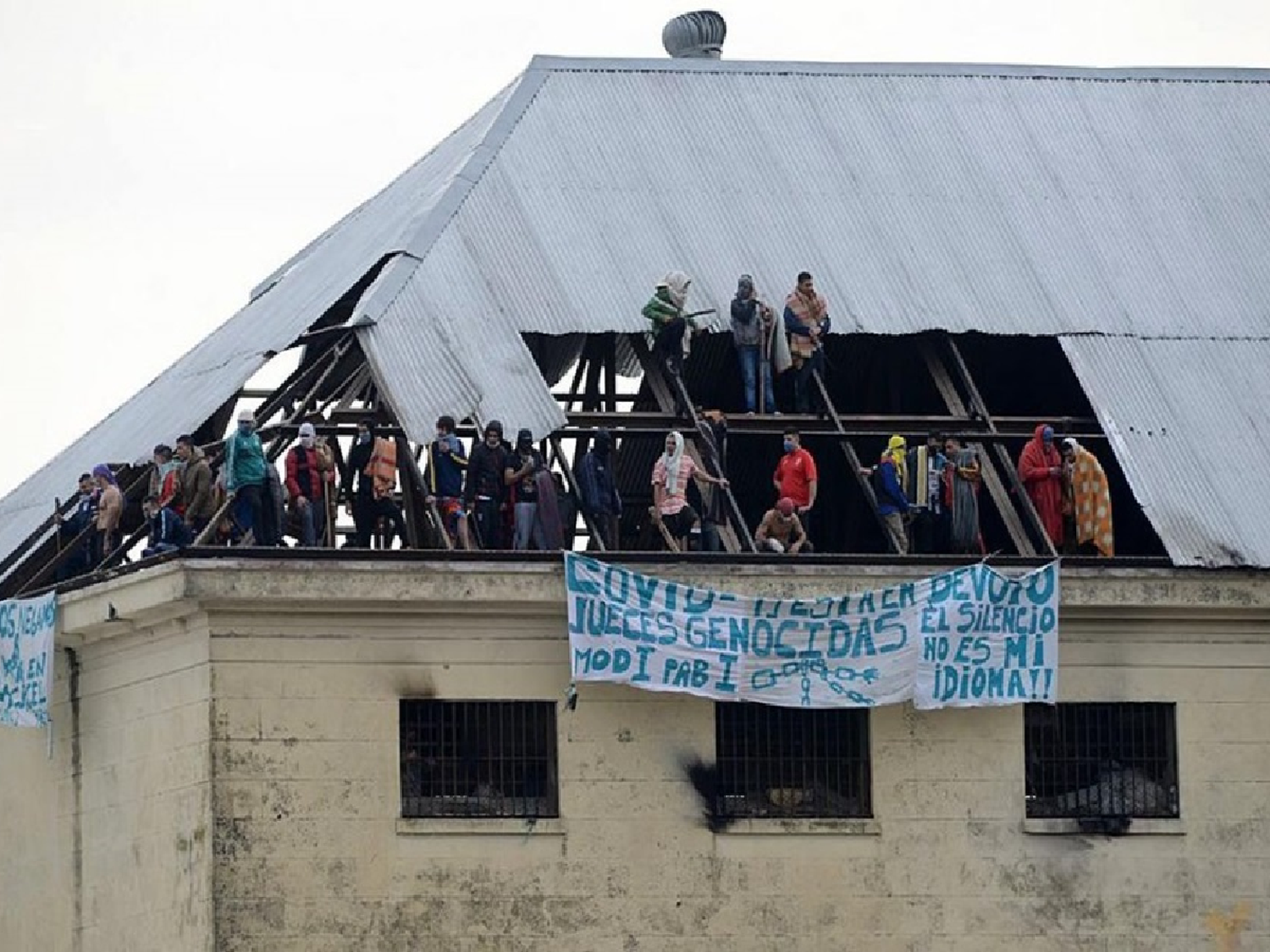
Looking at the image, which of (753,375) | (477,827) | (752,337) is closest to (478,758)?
(477,827)

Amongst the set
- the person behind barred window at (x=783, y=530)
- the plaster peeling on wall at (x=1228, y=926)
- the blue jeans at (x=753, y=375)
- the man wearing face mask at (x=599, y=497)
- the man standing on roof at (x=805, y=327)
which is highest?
the man standing on roof at (x=805, y=327)

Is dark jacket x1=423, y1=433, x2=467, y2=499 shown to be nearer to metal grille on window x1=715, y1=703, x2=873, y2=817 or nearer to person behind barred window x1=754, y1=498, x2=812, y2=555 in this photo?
person behind barred window x1=754, y1=498, x2=812, y2=555

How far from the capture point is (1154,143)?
151 feet

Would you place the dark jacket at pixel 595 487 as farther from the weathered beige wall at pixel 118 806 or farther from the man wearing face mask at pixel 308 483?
the weathered beige wall at pixel 118 806

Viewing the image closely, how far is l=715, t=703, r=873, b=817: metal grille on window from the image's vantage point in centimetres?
3884

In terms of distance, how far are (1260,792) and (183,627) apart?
39.8ft

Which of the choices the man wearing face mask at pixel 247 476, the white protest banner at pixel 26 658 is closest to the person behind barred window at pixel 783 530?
the man wearing face mask at pixel 247 476

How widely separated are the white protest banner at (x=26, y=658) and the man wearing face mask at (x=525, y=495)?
5.53 meters

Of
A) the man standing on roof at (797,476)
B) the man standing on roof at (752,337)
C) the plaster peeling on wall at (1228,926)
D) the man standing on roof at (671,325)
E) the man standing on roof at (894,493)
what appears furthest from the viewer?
the man standing on roof at (752,337)

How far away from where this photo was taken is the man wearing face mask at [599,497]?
129ft

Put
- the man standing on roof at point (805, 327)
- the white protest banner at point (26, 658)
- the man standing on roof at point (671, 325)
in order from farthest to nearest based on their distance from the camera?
the man standing on roof at point (805, 327)
the man standing on roof at point (671, 325)
the white protest banner at point (26, 658)

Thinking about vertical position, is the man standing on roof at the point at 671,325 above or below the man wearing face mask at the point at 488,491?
above

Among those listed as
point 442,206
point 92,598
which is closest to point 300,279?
point 442,206

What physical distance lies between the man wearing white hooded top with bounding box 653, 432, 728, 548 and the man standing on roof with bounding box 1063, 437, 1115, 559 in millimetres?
4079
